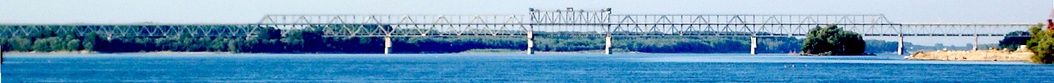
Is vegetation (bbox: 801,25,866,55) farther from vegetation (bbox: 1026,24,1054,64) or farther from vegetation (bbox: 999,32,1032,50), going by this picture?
vegetation (bbox: 1026,24,1054,64)

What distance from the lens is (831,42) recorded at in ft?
462

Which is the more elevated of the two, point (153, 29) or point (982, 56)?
point (153, 29)

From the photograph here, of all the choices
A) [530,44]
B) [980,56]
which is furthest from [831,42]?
[530,44]

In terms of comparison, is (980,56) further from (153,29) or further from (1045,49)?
(153,29)

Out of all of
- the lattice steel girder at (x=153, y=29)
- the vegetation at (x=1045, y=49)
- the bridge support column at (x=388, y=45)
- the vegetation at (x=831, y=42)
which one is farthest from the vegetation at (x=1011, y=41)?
the vegetation at (x=1045, y=49)

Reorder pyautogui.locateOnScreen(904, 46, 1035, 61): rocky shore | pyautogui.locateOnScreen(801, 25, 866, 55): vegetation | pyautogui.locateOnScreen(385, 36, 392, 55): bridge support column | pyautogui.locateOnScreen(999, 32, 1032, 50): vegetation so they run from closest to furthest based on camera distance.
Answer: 1. pyautogui.locateOnScreen(904, 46, 1035, 61): rocky shore
2. pyautogui.locateOnScreen(801, 25, 866, 55): vegetation
3. pyautogui.locateOnScreen(999, 32, 1032, 50): vegetation
4. pyautogui.locateOnScreen(385, 36, 392, 55): bridge support column

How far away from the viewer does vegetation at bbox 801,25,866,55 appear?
459 feet

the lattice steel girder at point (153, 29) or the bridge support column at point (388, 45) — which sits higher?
the lattice steel girder at point (153, 29)

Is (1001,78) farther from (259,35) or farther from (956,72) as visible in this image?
(259,35)

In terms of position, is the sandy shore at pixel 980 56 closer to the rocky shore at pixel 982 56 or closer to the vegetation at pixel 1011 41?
the rocky shore at pixel 982 56

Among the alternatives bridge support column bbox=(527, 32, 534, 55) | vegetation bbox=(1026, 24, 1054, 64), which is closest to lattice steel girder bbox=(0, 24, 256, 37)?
bridge support column bbox=(527, 32, 534, 55)

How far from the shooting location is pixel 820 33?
142m

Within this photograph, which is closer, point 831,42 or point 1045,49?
point 1045,49

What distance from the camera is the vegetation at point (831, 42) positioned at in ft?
459
